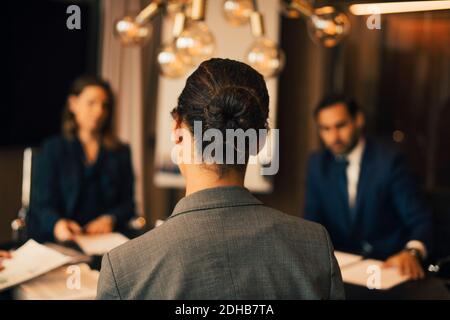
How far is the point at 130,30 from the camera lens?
2.60 meters

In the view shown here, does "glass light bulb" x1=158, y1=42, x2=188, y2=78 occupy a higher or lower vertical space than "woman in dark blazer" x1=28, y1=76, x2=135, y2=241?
higher

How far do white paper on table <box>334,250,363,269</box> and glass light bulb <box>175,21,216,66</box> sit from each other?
0.99 m

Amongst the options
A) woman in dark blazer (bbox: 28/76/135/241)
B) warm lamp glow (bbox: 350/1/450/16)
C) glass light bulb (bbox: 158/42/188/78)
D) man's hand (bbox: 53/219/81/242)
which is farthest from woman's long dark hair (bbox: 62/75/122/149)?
warm lamp glow (bbox: 350/1/450/16)

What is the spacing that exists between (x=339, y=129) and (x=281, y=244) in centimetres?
188

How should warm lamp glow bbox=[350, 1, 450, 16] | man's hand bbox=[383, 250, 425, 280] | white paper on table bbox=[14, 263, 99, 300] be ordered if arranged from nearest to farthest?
white paper on table bbox=[14, 263, 99, 300] → warm lamp glow bbox=[350, 1, 450, 16] → man's hand bbox=[383, 250, 425, 280]

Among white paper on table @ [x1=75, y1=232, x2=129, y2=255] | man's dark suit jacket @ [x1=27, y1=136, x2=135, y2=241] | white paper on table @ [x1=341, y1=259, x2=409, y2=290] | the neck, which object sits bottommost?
white paper on table @ [x1=341, y1=259, x2=409, y2=290]

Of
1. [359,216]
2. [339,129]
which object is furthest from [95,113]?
[359,216]

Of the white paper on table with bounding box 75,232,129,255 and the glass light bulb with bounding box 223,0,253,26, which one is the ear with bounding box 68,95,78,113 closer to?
the white paper on table with bounding box 75,232,129,255

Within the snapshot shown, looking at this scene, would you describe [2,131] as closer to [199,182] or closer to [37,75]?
[37,75]

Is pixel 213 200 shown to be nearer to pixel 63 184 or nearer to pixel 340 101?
pixel 340 101

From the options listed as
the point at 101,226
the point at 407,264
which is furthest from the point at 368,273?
the point at 101,226

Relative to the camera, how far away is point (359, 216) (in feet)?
10.2

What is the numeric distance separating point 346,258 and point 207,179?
1316 millimetres

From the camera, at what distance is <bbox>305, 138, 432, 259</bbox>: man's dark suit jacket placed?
116 inches
